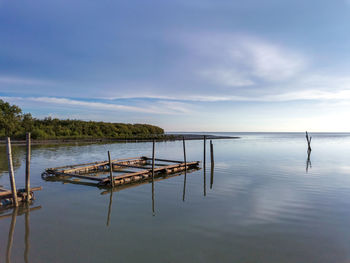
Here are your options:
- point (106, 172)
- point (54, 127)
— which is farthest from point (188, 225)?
point (54, 127)

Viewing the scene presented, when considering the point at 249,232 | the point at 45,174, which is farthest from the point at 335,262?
the point at 45,174

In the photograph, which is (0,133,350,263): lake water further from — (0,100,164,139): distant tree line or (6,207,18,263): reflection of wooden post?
(0,100,164,139): distant tree line

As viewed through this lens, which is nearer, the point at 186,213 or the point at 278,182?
the point at 186,213

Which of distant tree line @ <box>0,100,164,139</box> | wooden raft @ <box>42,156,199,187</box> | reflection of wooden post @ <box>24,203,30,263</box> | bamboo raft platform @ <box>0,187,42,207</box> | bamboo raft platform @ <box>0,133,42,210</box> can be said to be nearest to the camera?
reflection of wooden post @ <box>24,203,30,263</box>

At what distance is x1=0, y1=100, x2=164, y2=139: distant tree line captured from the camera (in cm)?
5069

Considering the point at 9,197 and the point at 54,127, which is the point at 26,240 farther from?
the point at 54,127

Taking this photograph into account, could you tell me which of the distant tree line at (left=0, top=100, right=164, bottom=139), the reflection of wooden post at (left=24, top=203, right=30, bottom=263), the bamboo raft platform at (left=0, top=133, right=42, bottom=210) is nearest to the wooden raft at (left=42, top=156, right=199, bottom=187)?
the bamboo raft platform at (left=0, top=133, right=42, bottom=210)

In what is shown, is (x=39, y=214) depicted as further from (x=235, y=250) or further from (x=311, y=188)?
(x=311, y=188)

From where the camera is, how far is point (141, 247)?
6.56m

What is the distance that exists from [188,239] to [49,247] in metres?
3.69

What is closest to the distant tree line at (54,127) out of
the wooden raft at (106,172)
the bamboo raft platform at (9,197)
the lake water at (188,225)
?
the wooden raft at (106,172)

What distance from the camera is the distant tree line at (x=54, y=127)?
50.7 m

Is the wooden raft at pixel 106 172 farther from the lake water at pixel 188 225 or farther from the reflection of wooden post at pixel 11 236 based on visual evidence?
the reflection of wooden post at pixel 11 236

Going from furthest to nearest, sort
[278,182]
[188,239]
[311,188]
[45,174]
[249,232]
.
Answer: [45,174] → [278,182] → [311,188] → [249,232] → [188,239]
